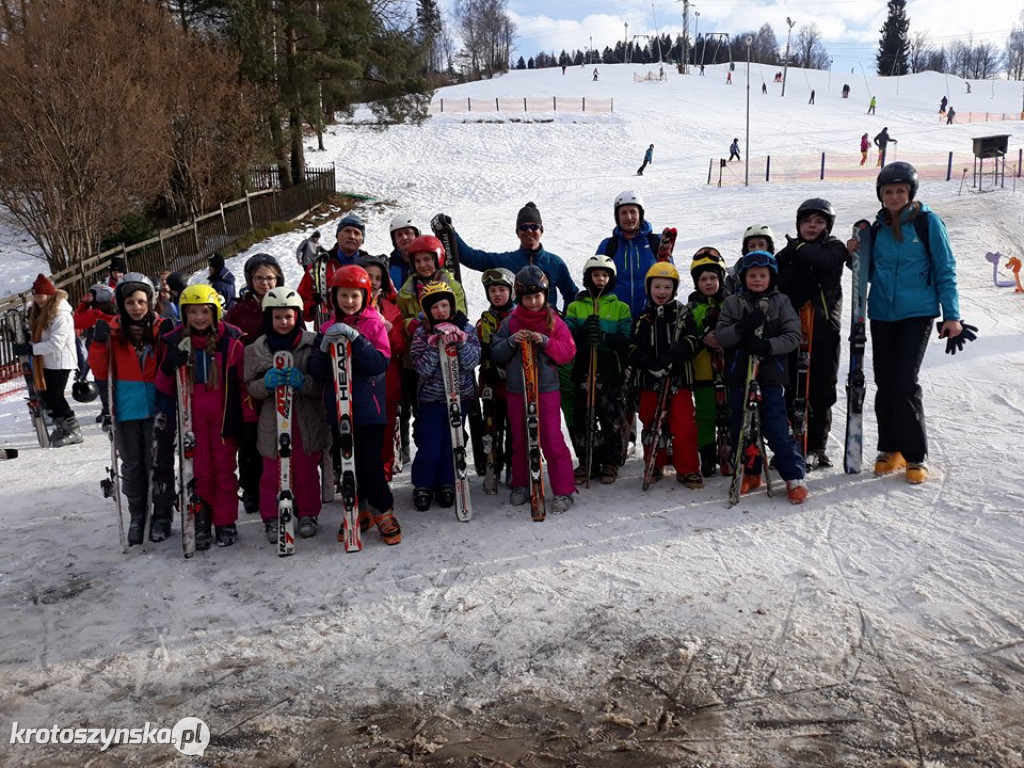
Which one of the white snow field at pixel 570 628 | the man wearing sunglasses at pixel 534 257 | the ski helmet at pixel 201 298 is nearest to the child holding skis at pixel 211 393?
the ski helmet at pixel 201 298

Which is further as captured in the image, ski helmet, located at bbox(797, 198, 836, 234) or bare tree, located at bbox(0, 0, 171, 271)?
bare tree, located at bbox(0, 0, 171, 271)

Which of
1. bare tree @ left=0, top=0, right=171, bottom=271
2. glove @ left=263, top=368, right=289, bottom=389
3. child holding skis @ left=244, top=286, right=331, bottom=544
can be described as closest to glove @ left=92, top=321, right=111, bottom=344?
child holding skis @ left=244, top=286, right=331, bottom=544

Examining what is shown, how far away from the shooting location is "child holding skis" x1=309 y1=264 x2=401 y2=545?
212 inches

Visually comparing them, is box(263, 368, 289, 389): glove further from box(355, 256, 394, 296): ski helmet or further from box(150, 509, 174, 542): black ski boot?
box(355, 256, 394, 296): ski helmet

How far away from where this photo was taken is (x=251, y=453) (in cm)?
602

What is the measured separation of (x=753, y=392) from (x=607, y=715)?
300cm

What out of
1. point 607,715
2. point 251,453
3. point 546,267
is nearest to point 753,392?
point 546,267

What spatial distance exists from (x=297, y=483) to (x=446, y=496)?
1.15 meters

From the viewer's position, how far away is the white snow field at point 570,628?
338cm

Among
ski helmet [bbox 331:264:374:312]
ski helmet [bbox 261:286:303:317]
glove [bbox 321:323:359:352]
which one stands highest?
ski helmet [bbox 331:264:374:312]

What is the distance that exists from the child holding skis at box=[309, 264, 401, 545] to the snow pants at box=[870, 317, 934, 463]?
3.85 m

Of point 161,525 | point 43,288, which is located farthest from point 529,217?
point 43,288

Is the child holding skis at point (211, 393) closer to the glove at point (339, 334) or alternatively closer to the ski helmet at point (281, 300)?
the ski helmet at point (281, 300)

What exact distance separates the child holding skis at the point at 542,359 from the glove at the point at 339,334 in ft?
3.77
